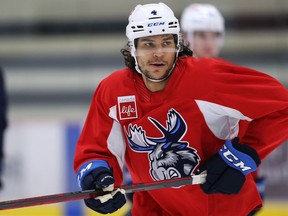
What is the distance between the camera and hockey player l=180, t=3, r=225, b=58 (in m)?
3.75

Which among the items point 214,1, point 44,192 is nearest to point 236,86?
point 44,192

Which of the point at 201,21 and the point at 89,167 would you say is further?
the point at 201,21

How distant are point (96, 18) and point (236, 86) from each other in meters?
5.32

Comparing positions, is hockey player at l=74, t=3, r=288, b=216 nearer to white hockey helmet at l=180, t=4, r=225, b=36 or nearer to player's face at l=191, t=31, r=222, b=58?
player's face at l=191, t=31, r=222, b=58

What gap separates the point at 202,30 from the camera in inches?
154

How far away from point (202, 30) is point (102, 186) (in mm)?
1693

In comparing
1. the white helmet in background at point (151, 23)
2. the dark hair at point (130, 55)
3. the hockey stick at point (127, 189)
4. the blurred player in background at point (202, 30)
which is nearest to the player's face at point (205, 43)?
the blurred player in background at point (202, 30)

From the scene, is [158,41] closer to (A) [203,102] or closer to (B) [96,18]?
(A) [203,102]

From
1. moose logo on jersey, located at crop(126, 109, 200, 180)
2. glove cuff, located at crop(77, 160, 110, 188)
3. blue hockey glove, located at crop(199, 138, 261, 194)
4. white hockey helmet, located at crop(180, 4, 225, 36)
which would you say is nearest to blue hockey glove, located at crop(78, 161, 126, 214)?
glove cuff, located at crop(77, 160, 110, 188)

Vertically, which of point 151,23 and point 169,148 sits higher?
point 151,23

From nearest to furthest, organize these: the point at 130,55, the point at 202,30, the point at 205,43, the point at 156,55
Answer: the point at 156,55, the point at 130,55, the point at 205,43, the point at 202,30

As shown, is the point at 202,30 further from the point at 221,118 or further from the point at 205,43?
the point at 221,118

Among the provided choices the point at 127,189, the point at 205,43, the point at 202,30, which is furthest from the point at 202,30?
the point at 127,189

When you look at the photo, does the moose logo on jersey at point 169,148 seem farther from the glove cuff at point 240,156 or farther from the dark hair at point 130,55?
the dark hair at point 130,55
